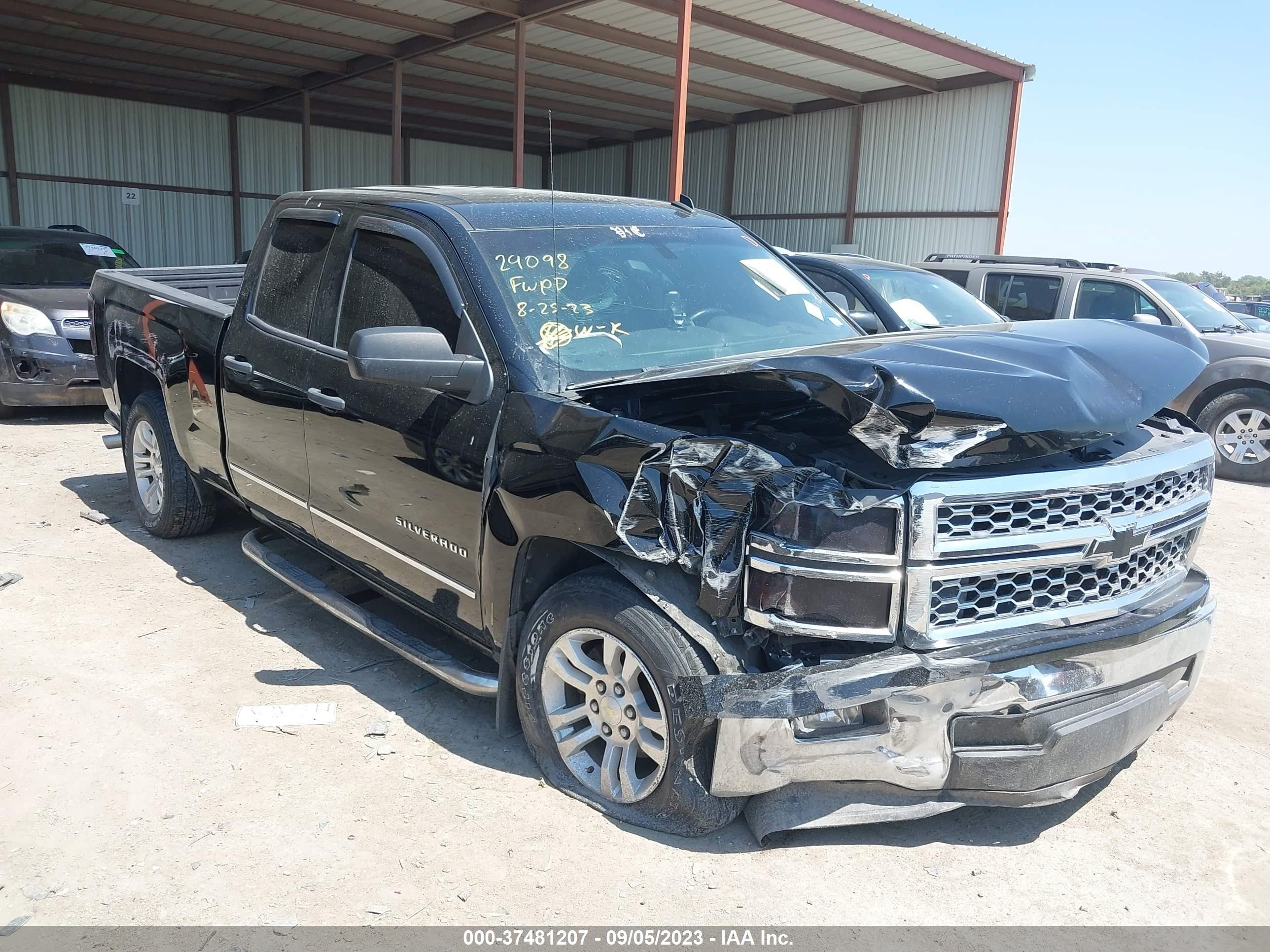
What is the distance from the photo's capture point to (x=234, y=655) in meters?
4.31

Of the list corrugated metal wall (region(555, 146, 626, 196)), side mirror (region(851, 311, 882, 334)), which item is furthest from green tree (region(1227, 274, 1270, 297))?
side mirror (region(851, 311, 882, 334))

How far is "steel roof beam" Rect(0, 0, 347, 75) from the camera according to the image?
14781 millimetres

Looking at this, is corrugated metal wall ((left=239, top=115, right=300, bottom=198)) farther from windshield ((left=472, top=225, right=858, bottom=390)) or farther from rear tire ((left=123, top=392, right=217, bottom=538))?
windshield ((left=472, top=225, right=858, bottom=390))

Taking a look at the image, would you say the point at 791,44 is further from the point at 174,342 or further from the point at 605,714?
the point at 605,714

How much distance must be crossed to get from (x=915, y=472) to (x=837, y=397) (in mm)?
300

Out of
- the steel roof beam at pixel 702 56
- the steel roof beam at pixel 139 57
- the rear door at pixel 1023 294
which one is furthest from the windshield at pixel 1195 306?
the steel roof beam at pixel 139 57

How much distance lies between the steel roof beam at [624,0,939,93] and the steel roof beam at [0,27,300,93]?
29.3 ft

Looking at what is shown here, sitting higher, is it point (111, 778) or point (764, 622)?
point (764, 622)

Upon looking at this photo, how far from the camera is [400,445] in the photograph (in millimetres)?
3580

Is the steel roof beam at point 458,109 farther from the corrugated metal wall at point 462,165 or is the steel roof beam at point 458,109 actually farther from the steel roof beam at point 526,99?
the corrugated metal wall at point 462,165

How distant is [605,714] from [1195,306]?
9478mm

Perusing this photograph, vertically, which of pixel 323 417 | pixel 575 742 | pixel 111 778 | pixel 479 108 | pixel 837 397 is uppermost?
pixel 479 108
